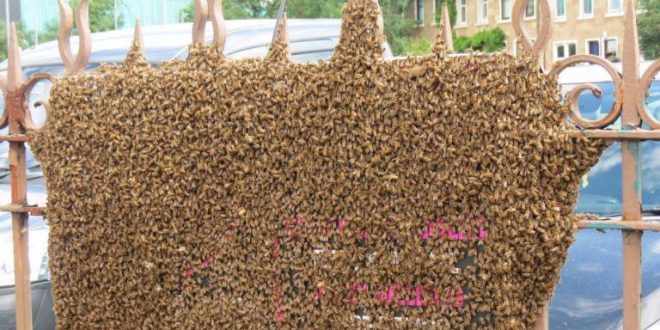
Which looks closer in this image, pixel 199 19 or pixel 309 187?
pixel 309 187

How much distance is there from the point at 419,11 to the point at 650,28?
16.3m

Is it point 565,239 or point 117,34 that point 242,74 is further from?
point 117,34

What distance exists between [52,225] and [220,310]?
0.90m

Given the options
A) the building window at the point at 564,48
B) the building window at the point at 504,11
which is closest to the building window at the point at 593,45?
the building window at the point at 564,48

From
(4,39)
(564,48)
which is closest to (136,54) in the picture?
(564,48)

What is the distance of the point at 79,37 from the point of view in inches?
151

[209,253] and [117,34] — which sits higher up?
[117,34]

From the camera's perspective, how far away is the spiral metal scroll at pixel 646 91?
109 inches

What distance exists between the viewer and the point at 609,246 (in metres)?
3.67

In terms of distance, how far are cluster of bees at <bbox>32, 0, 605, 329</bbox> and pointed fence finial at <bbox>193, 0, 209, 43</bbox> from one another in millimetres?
45

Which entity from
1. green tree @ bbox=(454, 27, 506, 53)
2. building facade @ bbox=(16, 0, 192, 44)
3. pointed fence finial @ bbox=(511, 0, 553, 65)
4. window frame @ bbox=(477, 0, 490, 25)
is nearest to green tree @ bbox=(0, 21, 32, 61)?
building facade @ bbox=(16, 0, 192, 44)

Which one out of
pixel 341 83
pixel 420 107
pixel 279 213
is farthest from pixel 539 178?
Answer: pixel 279 213

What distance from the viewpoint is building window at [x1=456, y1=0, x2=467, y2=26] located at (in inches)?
1552

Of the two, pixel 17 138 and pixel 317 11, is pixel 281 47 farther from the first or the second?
pixel 317 11
